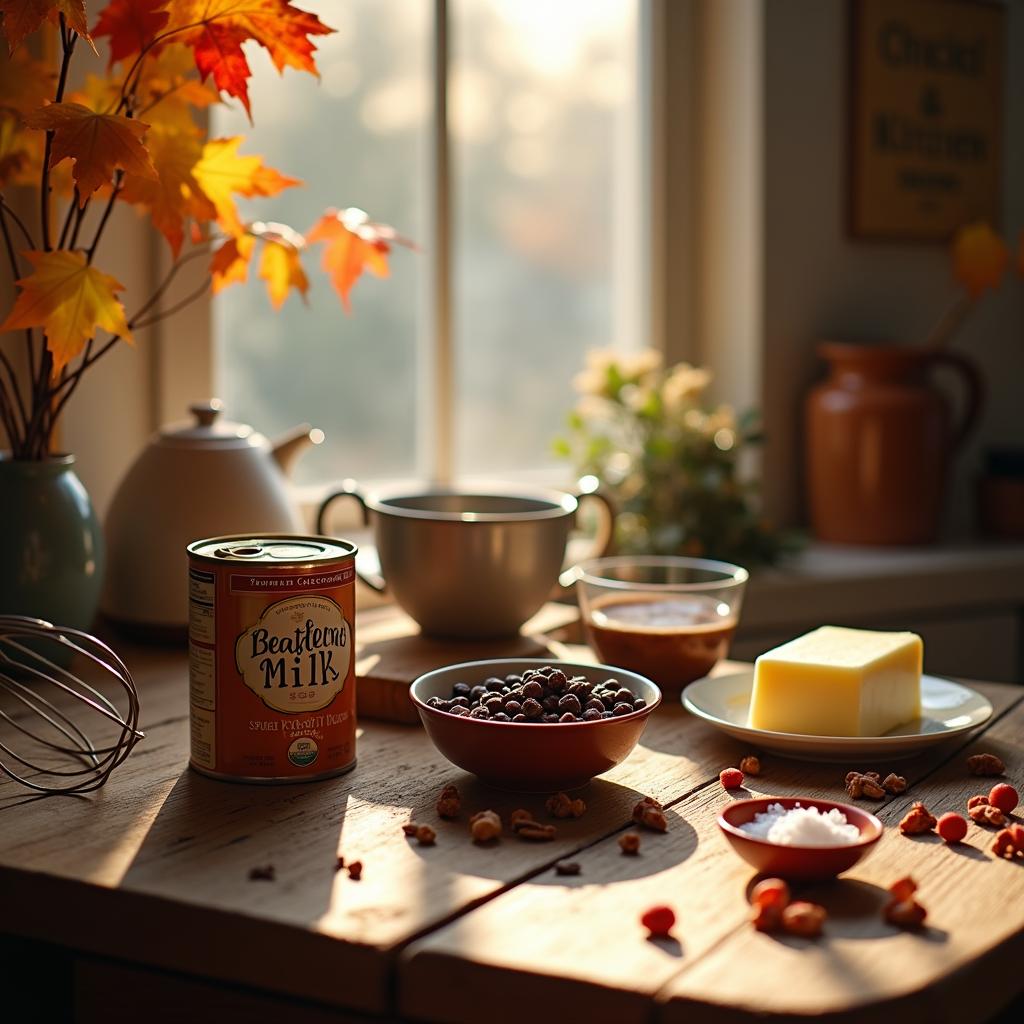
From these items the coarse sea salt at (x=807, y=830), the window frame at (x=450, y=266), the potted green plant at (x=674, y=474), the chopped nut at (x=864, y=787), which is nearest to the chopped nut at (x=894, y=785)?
the chopped nut at (x=864, y=787)

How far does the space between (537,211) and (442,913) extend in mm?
1720

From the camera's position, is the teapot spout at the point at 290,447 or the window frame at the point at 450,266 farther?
the window frame at the point at 450,266

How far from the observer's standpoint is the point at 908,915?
2.33ft

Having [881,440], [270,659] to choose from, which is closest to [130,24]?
[270,659]

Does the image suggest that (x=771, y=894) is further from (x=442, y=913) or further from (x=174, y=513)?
(x=174, y=513)

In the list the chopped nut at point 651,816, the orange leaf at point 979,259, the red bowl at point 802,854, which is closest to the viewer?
the red bowl at point 802,854

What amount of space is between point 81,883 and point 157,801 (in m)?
0.15

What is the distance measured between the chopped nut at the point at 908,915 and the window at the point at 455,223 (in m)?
1.19

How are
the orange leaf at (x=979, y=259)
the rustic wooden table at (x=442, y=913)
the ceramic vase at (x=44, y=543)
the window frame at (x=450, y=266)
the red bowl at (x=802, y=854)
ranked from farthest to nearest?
the orange leaf at (x=979, y=259)
the window frame at (x=450, y=266)
the ceramic vase at (x=44, y=543)
the red bowl at (x=802, y=854)
the rustic wooden table at (x=442, y=913)

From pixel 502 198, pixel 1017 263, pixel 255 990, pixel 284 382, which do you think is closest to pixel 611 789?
pixel 255 990

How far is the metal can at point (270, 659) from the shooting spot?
2.96 ft

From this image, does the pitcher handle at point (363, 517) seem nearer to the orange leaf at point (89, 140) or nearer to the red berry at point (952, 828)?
the orange leaf at point (89, 140)

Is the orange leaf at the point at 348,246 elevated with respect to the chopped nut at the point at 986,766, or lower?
elevated

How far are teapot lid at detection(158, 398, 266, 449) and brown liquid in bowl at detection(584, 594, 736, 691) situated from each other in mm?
418
